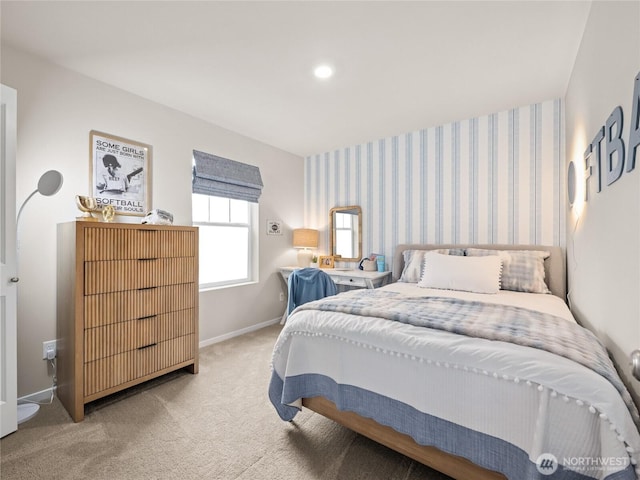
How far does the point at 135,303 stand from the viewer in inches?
86.1

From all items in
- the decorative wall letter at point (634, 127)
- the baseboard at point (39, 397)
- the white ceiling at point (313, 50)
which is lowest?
the baseboard at point (39, 397)

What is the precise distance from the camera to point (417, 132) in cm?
357

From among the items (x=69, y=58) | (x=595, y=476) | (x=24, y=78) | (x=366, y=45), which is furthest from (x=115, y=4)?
(x=595, y=476)

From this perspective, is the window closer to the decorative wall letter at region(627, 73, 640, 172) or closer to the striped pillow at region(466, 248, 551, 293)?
the striped pillow at region(466, 248, 551, 293)

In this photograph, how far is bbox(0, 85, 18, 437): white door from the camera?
5.69 feet

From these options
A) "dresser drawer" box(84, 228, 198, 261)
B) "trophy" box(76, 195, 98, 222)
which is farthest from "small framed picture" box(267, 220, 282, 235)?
"trophy" box(76, 195, 98, 222)

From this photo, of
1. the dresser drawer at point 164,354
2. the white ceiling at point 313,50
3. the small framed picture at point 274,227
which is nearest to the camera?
the white ceiling at point 313,50

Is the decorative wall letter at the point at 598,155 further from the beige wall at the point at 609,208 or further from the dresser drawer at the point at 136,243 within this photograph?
the dresser drawer at the point at 136,243

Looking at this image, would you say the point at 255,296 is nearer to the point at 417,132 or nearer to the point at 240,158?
the point at 240,158

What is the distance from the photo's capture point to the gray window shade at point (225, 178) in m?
3.16

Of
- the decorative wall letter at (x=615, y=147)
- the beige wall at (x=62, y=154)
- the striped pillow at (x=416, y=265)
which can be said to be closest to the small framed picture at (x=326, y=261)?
the striped pillow at (x=416, y=265)

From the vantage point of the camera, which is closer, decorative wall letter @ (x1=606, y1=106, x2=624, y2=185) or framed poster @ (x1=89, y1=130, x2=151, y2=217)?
decorative wall letter @ (x1=606, y1=106, x2=624, y2=185)

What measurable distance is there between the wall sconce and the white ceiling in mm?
1638
